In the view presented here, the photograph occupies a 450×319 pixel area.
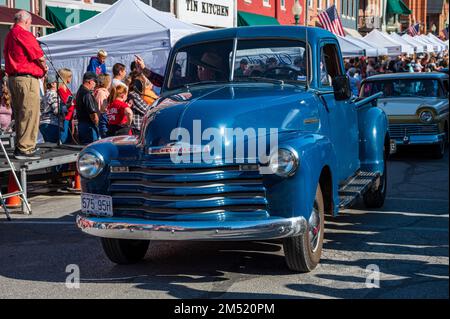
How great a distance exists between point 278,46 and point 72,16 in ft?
44.8

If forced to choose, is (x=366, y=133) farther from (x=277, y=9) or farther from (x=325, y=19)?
(x=277, y=9)

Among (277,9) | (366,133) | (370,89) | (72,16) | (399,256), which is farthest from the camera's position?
(277,9)

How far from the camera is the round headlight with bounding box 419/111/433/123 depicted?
44.0 ft

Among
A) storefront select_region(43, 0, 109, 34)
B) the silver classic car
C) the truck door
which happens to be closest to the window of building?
the truck door

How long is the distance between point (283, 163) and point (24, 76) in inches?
184

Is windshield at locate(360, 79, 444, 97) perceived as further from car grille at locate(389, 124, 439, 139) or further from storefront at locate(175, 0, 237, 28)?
storefront at locate(175, 0, 237, 28)

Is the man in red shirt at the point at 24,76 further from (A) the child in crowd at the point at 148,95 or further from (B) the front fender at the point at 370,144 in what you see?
(B) the front fender at the point at 370,144

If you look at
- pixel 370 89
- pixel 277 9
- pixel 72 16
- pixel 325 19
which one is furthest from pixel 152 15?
pixel 277 9

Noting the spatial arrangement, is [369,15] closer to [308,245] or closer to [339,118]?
[339,118]

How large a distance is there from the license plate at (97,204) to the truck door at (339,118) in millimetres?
2166

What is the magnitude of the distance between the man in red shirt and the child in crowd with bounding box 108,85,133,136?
1.04 metres

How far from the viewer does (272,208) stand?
17.9 feet

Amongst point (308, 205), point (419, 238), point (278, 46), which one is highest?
point (278, 46)

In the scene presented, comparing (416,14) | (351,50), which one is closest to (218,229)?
(351,50)
